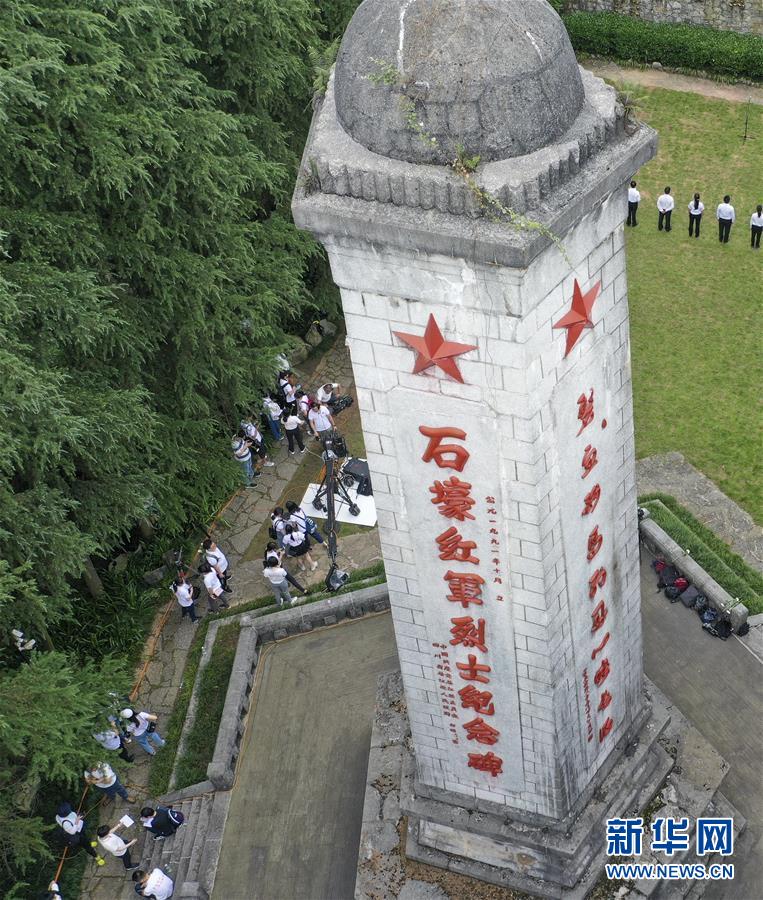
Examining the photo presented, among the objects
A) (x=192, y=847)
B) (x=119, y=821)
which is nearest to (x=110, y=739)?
(x=119, y=821)

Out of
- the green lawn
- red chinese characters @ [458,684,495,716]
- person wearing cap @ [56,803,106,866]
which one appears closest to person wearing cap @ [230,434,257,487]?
person wearing cap @ [56,803,106,866]

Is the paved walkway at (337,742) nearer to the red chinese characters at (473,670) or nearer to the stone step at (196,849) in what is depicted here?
the stone step at (196,849)

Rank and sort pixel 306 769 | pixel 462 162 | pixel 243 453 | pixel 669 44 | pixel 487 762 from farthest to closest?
pixel 669 44 → pixel 243 453 → pixel 306 769 → pixel 487 762 → pixel 462 162

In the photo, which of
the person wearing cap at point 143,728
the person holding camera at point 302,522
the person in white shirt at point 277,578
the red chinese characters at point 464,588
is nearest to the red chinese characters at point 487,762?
the red chinese characters at point 464,588

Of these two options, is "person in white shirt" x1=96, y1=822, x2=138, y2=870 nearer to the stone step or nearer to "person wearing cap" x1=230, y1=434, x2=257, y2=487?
the stone step

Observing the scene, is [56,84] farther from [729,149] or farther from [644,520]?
[729,149]

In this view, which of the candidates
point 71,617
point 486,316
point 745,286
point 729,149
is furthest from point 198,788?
point 729,149

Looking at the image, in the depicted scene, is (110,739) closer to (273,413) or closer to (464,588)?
(464,588)
